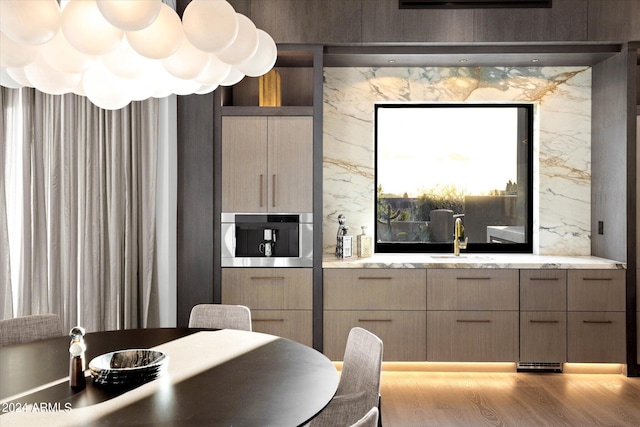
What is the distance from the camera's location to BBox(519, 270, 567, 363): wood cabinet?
4.00m

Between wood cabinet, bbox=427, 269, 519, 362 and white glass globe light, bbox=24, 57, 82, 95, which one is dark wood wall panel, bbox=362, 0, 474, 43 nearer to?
wood cabinet, bbox=427, 269, 519, 362

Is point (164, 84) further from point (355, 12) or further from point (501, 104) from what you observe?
point (501, 104)

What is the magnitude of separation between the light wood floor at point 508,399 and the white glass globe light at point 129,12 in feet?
8.24

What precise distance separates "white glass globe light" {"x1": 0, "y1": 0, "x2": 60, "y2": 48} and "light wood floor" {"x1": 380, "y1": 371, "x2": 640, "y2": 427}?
8.53 ft

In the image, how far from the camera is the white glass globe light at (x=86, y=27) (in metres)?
1.59

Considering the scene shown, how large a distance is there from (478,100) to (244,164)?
1.99 metres

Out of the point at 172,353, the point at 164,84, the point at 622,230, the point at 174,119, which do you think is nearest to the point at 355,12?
the point at 174,119

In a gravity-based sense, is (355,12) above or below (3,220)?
above

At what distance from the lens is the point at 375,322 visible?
4.02m

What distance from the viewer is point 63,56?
6.04 feet

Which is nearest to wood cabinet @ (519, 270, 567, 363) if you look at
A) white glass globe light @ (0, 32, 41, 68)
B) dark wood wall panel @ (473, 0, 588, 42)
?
dark wood wall panel @ (473, 0, 588, 42)

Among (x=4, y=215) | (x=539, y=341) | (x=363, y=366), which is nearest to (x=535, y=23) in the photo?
(x=539, y=341)

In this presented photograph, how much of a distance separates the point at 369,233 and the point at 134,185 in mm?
1880

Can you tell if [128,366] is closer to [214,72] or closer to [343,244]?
[214,72]
